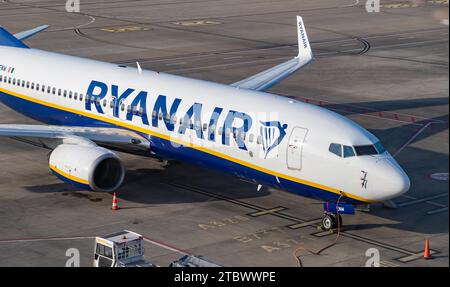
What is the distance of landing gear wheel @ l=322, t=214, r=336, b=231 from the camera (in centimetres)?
3546

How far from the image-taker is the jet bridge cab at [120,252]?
94.5 ft

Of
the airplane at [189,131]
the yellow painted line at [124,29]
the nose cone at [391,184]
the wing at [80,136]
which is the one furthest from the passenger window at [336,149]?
the yellow painted line at [124,29]

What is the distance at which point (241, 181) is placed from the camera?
42.8 m

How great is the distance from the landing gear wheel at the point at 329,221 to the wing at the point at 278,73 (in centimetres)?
1397

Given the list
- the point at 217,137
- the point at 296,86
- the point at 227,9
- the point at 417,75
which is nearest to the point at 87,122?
the point at 217,137

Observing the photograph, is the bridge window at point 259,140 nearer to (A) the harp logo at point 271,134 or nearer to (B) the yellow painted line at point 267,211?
(A) the harp logo at point 271,134

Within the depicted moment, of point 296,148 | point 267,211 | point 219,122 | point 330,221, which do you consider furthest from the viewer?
point 219,122

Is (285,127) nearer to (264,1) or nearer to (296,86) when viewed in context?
(296,86)

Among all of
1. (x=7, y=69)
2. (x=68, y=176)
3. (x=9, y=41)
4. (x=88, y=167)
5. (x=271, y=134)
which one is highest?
(x=9, y=41)

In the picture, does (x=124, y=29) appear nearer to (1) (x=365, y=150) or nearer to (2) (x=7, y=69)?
(2) (x=7, y=69)

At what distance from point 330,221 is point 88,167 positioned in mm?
10462

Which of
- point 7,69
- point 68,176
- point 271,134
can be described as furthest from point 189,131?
point 7,69

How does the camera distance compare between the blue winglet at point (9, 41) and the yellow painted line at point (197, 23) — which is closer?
the blue winglet at point (9, 41)

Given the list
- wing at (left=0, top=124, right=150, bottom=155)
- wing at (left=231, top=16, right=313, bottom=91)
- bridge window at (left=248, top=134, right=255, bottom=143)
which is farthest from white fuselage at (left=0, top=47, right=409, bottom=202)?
wing at (left=231, top=16, right=313, bottom=91)
